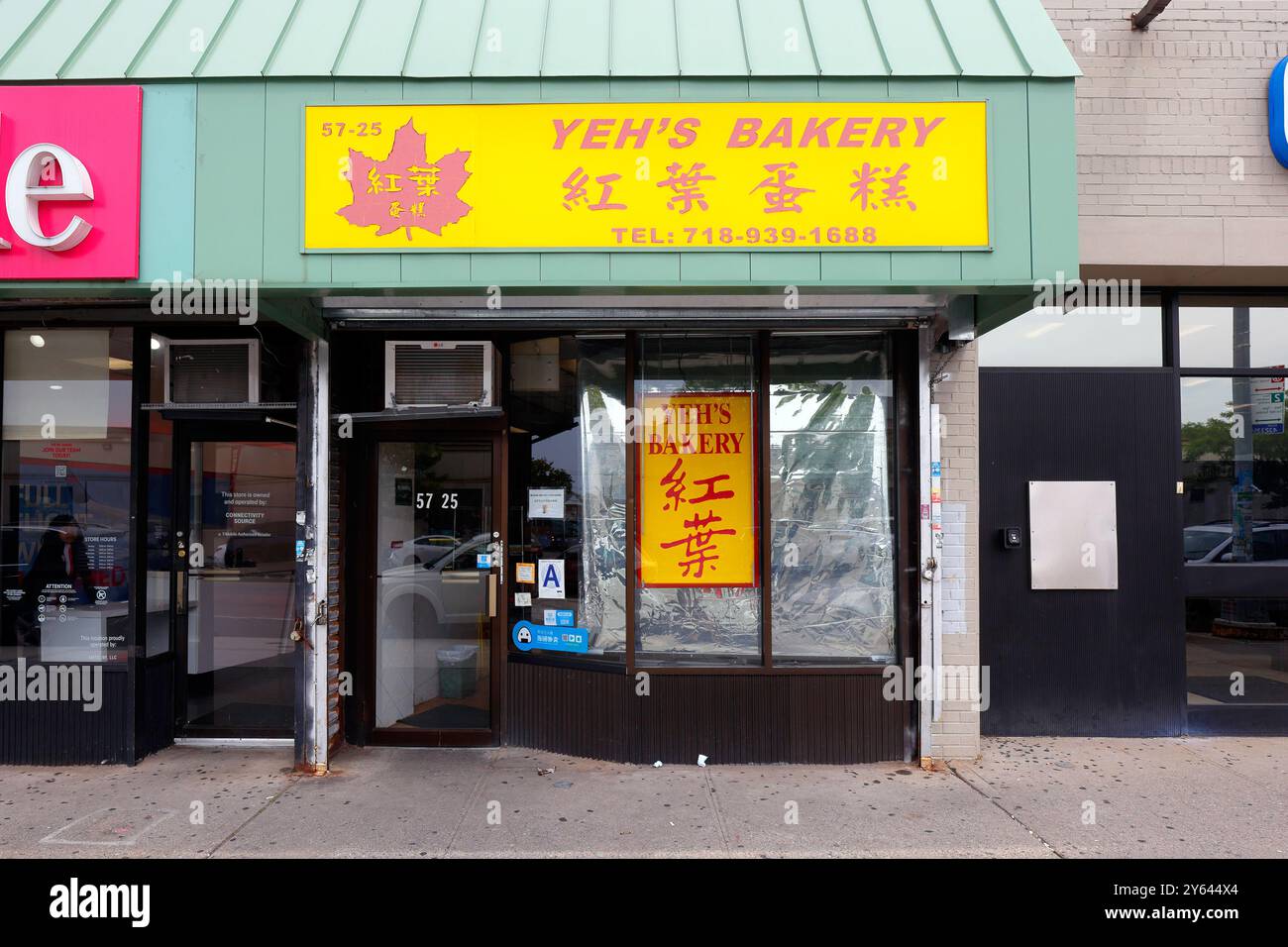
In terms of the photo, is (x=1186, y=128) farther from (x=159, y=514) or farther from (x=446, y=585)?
(x=159, y=514)

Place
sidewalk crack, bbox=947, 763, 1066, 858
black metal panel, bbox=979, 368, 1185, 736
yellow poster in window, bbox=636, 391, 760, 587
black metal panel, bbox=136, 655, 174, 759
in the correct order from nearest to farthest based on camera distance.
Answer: sidewalk crack, bbox=947, 763, 1066, 858 < black metal panel, bbox=136, 655, 174, 759 < yellow poster in window, bbox=636, 391, 760, 587 < black metal panel, bbox=979, 368, 1185, 736

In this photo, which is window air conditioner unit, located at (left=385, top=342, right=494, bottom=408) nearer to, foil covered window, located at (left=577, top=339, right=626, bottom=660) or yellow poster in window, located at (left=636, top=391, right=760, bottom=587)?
foil covered window, located at (left=577, top=339, right=626, bottom=660)

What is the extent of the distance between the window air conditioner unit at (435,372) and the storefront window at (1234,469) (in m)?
5.42

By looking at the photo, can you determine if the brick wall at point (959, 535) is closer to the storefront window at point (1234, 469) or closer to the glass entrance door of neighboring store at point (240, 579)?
the storefront window at point (1234, 469)

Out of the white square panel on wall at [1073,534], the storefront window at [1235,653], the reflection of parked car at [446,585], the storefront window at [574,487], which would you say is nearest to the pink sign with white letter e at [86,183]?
the storefront window at [574,487]

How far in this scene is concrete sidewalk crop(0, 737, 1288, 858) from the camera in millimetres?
4172

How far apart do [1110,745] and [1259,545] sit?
202cm

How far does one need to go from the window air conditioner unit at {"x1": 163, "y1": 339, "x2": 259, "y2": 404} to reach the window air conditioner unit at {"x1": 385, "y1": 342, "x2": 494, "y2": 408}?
0.92 m

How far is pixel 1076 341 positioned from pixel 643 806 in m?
4.77

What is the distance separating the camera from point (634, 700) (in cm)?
538

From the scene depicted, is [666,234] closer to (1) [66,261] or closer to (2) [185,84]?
(2) [185,84]

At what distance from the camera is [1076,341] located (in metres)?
6.12

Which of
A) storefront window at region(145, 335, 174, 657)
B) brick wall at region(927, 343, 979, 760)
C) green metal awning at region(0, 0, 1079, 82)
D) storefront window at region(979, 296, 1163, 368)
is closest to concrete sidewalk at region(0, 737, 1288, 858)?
brick wall at region(927, 343, 979, 760)
